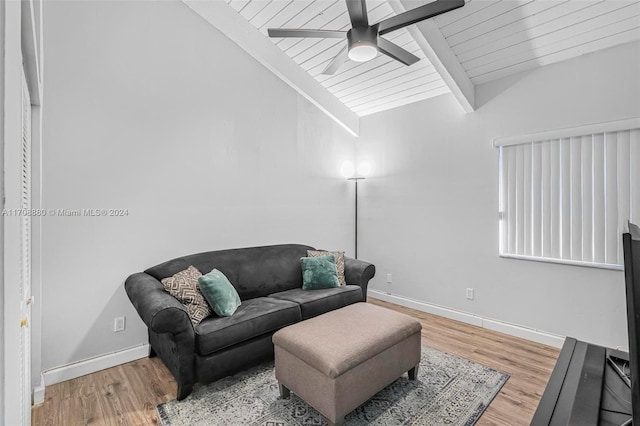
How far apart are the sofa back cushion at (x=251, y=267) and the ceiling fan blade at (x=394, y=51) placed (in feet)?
7.55

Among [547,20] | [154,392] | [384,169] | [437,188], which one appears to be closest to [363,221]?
[384,169]

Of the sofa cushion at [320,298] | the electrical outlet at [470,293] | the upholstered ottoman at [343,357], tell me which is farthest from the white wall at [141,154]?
the electrical outlet at [470,293]

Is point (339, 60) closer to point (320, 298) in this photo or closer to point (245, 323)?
point (320, 298)

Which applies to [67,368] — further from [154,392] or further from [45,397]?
[154,392]

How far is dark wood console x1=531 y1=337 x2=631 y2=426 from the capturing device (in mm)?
A: 1145

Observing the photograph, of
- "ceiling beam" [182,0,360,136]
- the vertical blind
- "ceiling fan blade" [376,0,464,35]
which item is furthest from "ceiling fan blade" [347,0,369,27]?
the vertical blind

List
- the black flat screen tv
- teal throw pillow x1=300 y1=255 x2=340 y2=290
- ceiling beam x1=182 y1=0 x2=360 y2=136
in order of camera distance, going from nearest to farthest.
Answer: the black flat screen tv → ceiling beam x1=182 y1=0 x2=360 y2=136 → teal throw pillow x1=300 y1=255 x2=340 y2=290

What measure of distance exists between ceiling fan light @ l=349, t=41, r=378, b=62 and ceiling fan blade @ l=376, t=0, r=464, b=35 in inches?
5.3

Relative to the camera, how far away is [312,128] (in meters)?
4.39

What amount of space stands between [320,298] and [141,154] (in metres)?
2.14

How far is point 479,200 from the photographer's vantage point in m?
3.61

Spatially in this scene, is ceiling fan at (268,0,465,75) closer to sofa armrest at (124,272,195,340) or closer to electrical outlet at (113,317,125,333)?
sofa armrest at (124,272,195,340)

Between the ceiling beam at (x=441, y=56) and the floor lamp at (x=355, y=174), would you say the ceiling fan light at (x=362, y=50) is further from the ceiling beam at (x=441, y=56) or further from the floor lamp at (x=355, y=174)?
the floor lamp at (x=355, y=174)

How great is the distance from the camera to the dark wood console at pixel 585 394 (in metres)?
1.14
